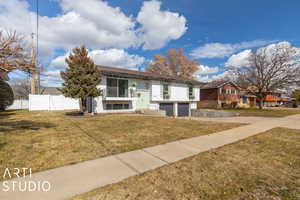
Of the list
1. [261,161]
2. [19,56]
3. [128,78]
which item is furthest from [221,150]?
[128,78]

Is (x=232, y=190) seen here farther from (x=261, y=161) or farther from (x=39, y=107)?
(x=39, y=107)

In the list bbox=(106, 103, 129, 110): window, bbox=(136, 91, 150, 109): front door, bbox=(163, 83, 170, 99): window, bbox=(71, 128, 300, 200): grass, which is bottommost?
bbox=(71, 128, 300, 200): grass

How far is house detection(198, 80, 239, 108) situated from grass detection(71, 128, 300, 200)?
943 inches

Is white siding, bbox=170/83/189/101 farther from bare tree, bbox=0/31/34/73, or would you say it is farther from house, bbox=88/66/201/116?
bare tree, bbox=0/31/34/73

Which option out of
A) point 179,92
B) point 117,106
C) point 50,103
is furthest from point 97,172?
point 50,103

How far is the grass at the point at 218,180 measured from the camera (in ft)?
7.13

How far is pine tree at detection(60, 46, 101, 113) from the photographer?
10.4 metres

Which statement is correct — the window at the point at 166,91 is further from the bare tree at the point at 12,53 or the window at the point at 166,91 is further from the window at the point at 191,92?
the bare tree at the point at 12,53

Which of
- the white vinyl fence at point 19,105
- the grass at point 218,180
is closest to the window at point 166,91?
the grass at point 218,180

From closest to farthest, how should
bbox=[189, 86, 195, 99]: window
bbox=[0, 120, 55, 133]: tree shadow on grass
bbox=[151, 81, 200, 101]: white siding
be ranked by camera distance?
bbox=[0, 120, 55, 133]: tree shadow on grass
bbox=[151, 81, 200, 101]: white siding
bbox=[189, 86, 195, 99]: window

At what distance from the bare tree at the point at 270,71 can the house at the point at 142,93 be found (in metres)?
9.90

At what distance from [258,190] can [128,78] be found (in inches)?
540

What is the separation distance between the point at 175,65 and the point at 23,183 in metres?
33.0

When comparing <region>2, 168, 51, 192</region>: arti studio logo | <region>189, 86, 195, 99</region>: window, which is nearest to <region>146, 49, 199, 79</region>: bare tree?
<region>189, 86, 195, 99</region>: window
